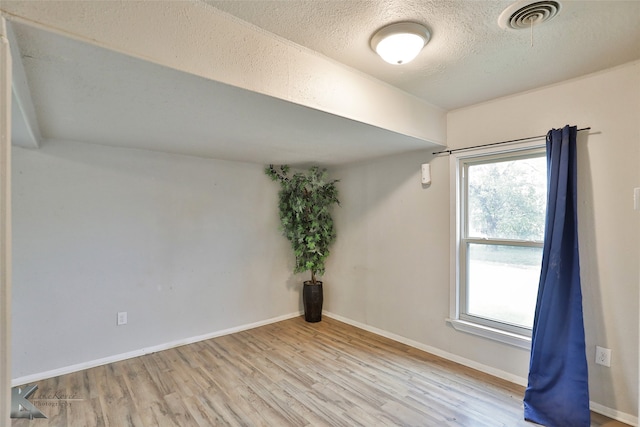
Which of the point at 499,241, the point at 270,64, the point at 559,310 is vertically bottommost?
the point at 559,310

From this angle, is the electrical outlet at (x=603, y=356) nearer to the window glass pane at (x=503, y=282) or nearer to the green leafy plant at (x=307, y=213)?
the window glass pane at (x=503, y=282)

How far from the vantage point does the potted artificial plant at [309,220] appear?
366 cm

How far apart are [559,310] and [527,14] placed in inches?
70.6

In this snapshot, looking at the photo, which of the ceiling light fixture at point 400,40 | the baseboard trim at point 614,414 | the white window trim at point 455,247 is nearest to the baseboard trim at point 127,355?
the white window trim at point 455,247

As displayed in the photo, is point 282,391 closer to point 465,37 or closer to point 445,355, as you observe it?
point 445,355

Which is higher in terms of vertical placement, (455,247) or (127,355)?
(455,247)

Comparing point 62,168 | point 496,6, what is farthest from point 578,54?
point 62,168

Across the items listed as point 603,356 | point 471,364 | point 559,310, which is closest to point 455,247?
point 559,310

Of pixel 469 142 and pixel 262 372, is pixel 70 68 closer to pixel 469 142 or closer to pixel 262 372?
pixel 262 372

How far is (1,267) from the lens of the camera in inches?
39.1

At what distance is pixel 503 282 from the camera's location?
98.6 inches

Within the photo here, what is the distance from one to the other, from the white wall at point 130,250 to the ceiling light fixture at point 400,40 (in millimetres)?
2314

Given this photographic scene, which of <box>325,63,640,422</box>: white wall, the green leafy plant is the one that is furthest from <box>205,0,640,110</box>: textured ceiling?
the green leafy plant

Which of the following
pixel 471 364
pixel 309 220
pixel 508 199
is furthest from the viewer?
pixel 309 220
